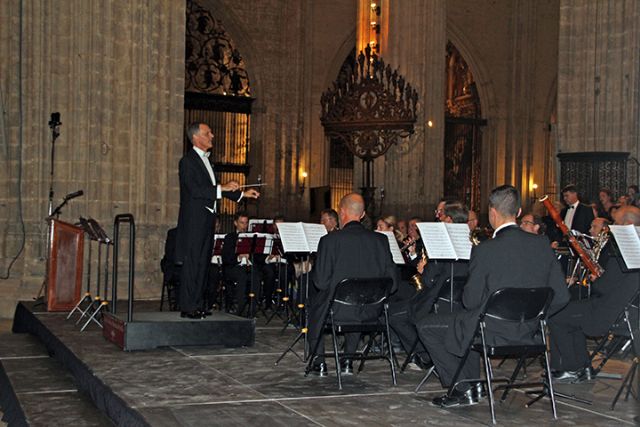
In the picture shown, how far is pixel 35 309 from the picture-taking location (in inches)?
479

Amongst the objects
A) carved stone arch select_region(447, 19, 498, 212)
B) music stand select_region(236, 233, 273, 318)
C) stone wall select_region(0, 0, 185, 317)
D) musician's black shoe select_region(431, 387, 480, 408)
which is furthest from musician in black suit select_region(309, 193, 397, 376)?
carved stone arch select_region(447, 19, 498, 212)

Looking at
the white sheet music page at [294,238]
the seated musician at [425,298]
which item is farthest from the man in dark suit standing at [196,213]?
the seated musician at [425,298]

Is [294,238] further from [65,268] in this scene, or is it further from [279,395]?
[65,268]

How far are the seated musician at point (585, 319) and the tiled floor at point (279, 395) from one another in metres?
0.23

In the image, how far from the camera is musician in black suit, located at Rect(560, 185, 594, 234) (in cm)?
1231

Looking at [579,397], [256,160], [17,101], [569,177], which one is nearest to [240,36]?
[256,160]

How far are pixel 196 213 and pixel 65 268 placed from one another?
398 centimetres

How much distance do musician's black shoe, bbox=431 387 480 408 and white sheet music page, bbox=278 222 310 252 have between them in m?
3.14

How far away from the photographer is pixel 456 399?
20.5 feet

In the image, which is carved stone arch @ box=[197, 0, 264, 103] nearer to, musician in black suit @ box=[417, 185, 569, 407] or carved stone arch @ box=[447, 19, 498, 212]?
carved stone arch @ box=[447, 19, 498, 212]

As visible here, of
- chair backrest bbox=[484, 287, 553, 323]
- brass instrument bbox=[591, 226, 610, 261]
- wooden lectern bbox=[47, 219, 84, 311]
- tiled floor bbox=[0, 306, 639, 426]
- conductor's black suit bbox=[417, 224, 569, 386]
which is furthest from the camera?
wooden lectern bbox=[47, 219, 84, 311]

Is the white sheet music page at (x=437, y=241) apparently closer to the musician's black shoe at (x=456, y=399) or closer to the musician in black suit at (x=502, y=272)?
the musician in black suit at (x=502, y=272)

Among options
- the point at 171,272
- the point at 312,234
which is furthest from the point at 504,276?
the point at 171,272

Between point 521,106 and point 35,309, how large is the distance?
19.8 meters
